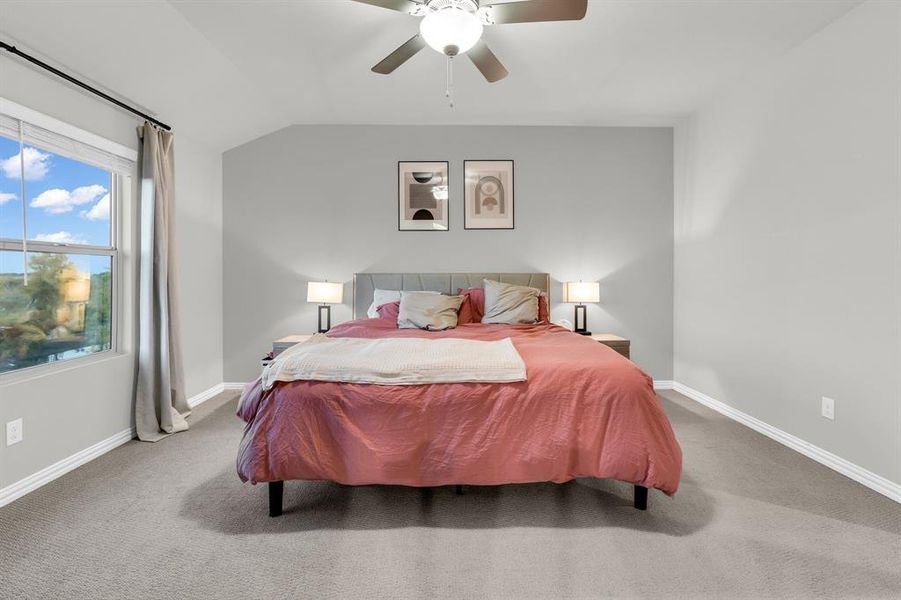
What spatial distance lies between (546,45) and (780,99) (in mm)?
1676

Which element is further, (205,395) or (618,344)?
(205,395)

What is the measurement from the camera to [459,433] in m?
1.83

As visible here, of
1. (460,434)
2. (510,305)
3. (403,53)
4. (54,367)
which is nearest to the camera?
(460,434)

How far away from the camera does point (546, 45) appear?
2717mm

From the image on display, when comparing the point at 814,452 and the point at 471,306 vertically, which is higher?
the point at 471,306

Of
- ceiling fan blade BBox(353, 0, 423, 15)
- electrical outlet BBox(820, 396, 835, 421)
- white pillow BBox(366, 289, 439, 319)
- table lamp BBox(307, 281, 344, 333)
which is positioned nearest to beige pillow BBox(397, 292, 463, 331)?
white pillow BBox(366, 289, 439, 319)

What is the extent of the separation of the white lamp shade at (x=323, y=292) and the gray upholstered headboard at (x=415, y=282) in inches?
10.3

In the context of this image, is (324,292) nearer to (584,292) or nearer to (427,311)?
(427,311)

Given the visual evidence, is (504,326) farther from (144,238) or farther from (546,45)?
(144,238)

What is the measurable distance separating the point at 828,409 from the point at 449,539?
2453mm

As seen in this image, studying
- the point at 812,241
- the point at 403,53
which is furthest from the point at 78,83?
the point at 812,241

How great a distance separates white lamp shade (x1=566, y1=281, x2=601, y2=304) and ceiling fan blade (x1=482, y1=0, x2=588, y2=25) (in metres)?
2.37

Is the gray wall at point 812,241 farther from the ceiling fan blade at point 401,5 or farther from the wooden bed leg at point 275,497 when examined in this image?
the wooden bed leg at point 275,497

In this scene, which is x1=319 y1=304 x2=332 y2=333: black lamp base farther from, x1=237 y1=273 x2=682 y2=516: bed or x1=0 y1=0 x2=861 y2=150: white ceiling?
x1=237 y1=273 x2=682 y2=516: bed
